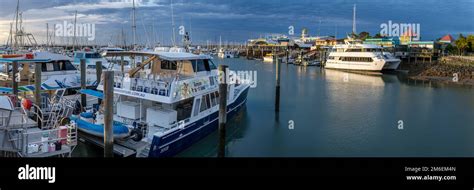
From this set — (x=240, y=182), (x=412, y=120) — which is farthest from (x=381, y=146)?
(x=240, y=182)

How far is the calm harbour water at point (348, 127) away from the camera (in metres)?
16.1

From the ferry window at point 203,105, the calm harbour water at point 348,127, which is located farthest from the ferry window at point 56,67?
the ferry window at point 203,105

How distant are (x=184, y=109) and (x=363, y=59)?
153 feet

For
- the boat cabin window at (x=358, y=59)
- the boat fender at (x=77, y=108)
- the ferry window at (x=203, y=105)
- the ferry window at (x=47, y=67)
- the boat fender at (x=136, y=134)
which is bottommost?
the boat fender at (x=136, y=134)

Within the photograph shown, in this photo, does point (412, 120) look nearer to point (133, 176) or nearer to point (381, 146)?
point (381, 146)

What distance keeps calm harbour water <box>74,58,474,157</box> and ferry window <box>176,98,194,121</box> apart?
131 cm

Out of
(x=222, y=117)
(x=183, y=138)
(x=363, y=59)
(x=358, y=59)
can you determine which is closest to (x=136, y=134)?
(x=183, y=138)

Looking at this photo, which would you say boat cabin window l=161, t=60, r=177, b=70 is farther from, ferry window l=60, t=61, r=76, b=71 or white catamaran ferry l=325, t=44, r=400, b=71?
white catamaran ferry l=325, t=44, r=400, b=71

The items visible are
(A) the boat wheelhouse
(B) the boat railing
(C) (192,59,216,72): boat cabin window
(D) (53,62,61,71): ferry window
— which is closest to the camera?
(B) the boat railing

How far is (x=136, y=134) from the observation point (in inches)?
538

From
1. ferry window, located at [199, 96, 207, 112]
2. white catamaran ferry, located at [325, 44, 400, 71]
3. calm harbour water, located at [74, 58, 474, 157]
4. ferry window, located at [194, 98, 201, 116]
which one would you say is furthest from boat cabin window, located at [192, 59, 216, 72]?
white catamaran ferry, located at [325, 44, 400, 71]

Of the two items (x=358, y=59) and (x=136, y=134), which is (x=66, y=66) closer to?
(x=136, y=134)

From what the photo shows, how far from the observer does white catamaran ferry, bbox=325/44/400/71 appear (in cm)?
5441

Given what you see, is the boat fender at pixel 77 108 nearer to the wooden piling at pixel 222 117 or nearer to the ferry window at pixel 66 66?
the ferry window at pixel 66 66
